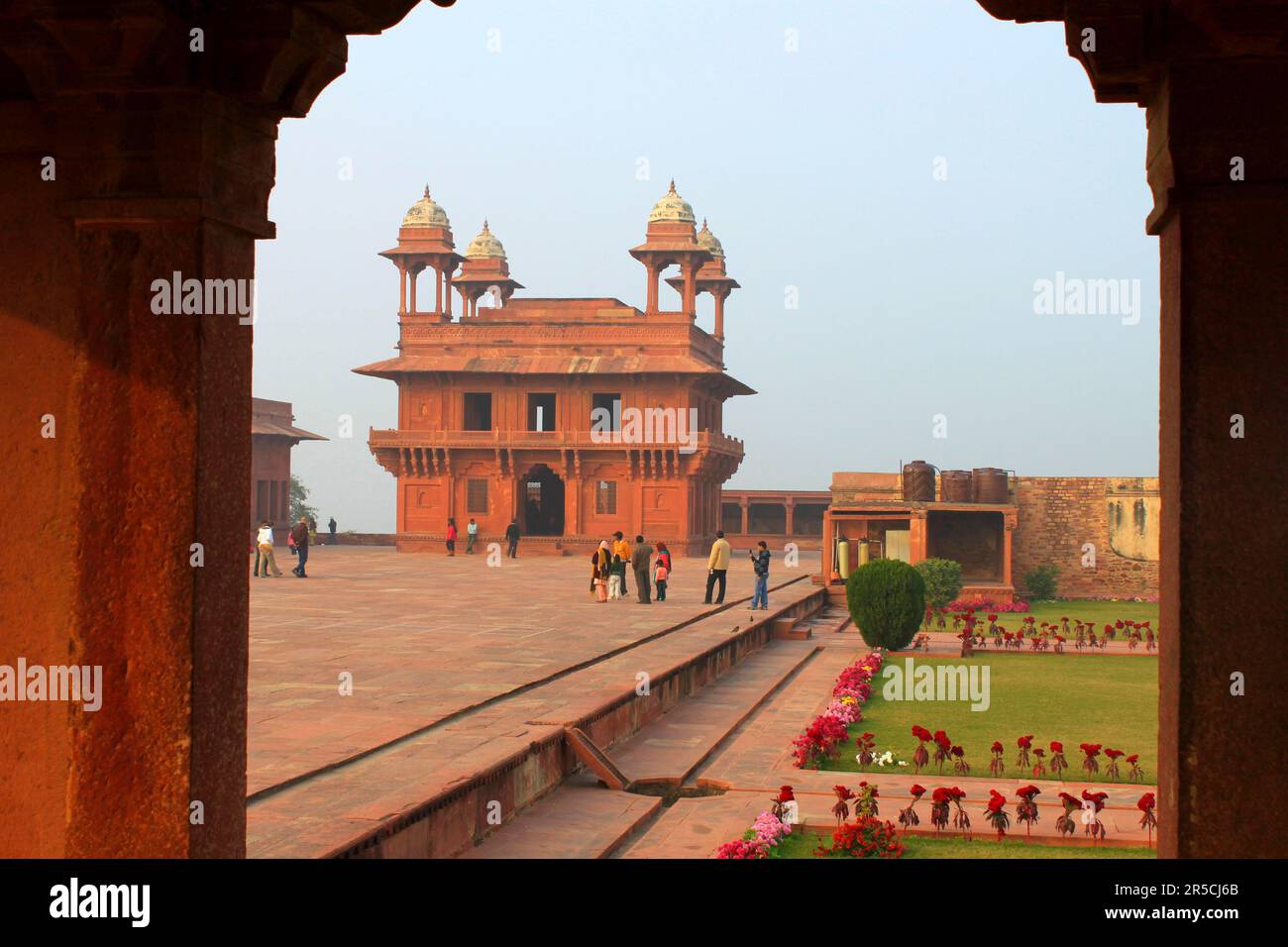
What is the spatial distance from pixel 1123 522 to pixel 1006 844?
21.8m

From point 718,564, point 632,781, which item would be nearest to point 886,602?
point 718,564

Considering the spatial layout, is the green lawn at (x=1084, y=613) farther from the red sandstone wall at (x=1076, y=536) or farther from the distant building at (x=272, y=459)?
the distant building at (x=272, y=459)

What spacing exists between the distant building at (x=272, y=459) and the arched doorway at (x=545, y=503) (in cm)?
Answer: 758

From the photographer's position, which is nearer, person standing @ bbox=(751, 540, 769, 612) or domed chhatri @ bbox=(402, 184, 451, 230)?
person standing @ bbox=(751, 540, 769, 612)

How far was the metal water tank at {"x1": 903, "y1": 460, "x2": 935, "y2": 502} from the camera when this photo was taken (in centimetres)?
2538

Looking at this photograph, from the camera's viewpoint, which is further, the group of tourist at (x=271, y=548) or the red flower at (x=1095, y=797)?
the group of tourist at (x=271, y=548)

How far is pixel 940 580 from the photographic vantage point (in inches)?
800

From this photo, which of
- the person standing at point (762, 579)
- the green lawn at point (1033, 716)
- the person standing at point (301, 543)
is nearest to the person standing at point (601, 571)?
the person standing at point (762, 579)

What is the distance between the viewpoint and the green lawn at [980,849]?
20.6ft

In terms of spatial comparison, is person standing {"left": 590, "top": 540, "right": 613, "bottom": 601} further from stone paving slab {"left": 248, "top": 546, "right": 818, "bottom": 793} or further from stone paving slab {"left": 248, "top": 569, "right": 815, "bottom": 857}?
stone paving slab {"left": 248, "top": 569, "right": 815, "bottom": 857}

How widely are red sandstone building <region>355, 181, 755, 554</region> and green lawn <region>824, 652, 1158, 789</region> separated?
2097 cm

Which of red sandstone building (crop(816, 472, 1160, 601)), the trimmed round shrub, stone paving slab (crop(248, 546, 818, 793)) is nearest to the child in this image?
stone paving slab (crop(248, 546, 818, 793))

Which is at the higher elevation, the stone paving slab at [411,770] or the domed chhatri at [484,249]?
the domed chhatri at [484,249]
